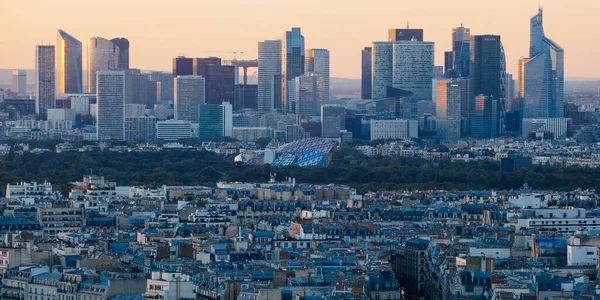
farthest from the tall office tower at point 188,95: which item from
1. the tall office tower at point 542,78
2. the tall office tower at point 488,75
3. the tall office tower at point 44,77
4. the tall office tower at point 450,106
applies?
the tall office tower at point 542,78

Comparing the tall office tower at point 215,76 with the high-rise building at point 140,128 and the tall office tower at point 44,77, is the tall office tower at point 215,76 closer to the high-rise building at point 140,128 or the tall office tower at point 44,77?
the tall office tower at point 44,77

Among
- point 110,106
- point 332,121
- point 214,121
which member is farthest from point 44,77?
point 214,121

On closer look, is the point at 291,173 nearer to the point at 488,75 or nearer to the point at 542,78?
the point at 488,75

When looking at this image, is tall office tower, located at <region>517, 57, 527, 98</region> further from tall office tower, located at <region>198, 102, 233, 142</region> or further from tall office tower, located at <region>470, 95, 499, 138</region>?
tall office tower, located at <region>198, 102, 233, 142</region>

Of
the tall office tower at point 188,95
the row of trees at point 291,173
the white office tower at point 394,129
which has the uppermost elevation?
the tall office tower at point 188,95

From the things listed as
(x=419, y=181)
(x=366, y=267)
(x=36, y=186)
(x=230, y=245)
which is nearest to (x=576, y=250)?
(x=366, y=267)

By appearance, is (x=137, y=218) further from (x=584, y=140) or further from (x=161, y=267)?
(x=584, y=140)
